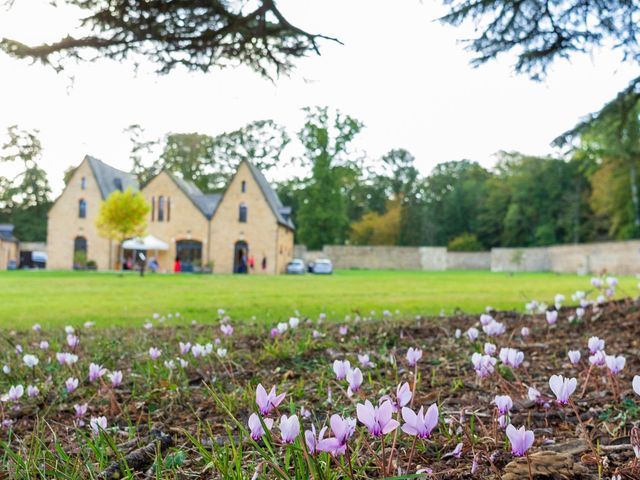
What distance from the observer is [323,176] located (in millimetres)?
19969

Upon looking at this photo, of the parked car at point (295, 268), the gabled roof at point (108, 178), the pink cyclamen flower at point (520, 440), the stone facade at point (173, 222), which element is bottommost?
the parked car at point (295, 268)

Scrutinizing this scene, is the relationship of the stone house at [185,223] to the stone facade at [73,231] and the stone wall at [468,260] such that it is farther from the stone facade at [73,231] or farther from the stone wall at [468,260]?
the stone wall at [468,260]

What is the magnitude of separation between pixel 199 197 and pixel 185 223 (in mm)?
1857

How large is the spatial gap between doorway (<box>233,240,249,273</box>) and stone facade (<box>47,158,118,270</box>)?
774 centimetres

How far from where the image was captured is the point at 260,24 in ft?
15.4

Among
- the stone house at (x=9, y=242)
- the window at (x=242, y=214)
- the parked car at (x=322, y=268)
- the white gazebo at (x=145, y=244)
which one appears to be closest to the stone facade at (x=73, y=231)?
the stone house at (x=9, y=242)

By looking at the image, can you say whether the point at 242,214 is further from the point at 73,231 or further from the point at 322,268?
the point at 73,231

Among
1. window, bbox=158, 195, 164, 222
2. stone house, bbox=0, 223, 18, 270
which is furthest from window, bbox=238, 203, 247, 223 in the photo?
stone house, bbox=0, 223, 18, 270

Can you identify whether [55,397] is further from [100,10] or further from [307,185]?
[307,185]

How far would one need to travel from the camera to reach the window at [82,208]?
36719 mm

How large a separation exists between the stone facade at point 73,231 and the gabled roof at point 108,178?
72 centimetres

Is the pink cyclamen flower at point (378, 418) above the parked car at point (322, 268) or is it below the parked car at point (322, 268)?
above

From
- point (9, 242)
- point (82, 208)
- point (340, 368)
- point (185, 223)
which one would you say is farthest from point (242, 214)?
point (340, 368)

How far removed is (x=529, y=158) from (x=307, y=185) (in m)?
34.2
